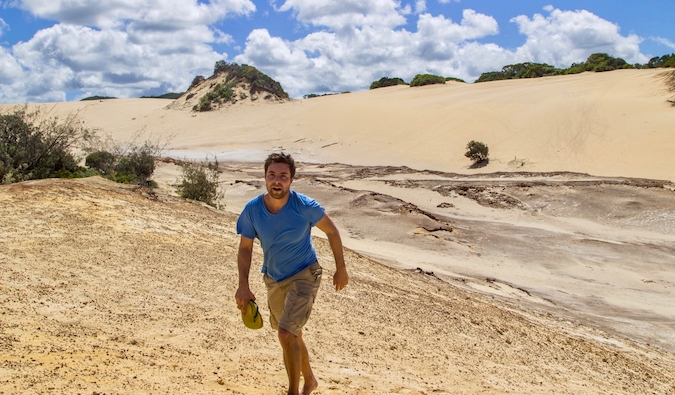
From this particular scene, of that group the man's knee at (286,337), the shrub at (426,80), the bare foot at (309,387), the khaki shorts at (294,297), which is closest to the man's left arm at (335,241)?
the khaki shorts at (294,297)

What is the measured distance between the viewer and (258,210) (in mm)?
3611

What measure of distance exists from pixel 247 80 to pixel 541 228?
112ft

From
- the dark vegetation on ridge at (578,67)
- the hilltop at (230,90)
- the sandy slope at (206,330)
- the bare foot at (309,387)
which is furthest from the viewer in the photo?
the hilltop at (230,90)

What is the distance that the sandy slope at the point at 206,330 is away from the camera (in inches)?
156

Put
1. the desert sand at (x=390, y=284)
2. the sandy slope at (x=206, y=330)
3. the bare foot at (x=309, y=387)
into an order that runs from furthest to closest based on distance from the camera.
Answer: the desert sand at (x=390, y=284) → the sandy slope at (x=206, y=330) → the bare foot at (x=309, y=387)

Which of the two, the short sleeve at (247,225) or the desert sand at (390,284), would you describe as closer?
the short sleeve at (247,225)

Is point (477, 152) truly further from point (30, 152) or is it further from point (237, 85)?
point (237, 85)

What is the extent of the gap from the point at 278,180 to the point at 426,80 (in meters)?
46.1

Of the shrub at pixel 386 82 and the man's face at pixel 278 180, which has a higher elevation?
the shrub at pixel 386 82

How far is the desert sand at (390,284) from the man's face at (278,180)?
1.32 m

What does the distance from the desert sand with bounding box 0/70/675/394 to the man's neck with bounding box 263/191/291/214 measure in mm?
1199

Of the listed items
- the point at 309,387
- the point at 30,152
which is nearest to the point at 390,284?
the point at 309,387

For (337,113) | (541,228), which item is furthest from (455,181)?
(337,113)

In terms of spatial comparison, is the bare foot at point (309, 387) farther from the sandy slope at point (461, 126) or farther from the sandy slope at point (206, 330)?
the sandy slope at point (461, 126)
